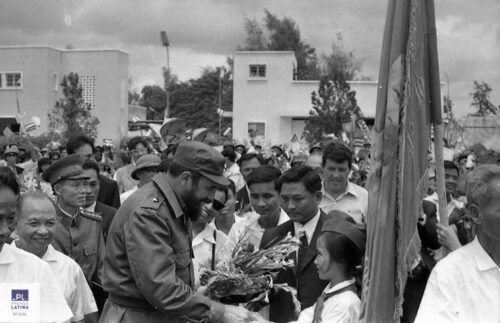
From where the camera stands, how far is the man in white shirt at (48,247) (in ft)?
13.1

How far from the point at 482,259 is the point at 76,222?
338cm

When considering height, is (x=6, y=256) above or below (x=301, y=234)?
above

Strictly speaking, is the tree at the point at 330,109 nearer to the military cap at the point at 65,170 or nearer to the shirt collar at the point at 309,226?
the military cap at the point at 65,170

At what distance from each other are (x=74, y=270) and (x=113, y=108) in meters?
39.1

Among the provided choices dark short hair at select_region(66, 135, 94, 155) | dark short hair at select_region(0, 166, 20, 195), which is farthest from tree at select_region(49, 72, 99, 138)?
dark short hair at select_region(0, 166, 20, 195)

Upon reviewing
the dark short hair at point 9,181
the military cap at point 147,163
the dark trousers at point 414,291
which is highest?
the dark short hair at point 9,181

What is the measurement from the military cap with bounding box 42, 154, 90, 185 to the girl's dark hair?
7.98ft

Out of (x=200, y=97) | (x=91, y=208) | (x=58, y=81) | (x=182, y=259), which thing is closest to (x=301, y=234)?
(x=182, y=259)

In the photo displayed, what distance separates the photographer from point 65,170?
5309 mm

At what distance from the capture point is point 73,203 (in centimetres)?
519

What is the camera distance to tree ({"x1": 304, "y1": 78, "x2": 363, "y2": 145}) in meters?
31.8

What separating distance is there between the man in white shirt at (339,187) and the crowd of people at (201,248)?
83 centimetres

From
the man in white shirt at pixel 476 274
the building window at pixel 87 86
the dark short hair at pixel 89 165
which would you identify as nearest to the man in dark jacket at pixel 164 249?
the man in white shirt at pixel 476 274

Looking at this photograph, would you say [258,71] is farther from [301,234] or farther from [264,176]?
[301,234]
